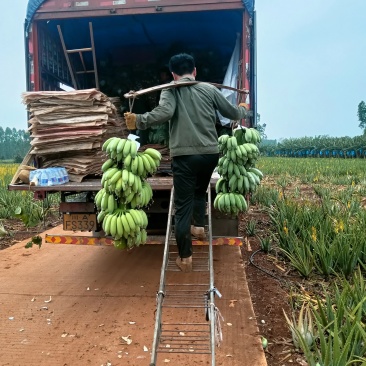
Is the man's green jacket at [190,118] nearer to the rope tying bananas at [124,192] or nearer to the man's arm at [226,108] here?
the man's arm at [226,108]

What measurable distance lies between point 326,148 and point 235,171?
4273cm

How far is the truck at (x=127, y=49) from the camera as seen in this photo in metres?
4.36

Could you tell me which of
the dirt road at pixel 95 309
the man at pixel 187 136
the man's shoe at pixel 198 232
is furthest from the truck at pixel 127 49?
the dirt road at pixel 95 309

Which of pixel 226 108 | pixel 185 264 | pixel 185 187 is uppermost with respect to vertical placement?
pixel 226 108

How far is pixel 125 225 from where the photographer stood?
10.3ft

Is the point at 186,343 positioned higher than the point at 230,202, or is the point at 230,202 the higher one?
the point at 230,202

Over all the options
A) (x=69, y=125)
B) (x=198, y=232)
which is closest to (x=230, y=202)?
(x=198, y=232)

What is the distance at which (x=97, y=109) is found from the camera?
15.0 ft

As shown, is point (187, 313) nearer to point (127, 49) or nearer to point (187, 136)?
point (187, 136)

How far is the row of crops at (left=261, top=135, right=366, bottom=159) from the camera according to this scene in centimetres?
3925

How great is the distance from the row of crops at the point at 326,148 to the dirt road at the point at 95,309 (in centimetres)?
3565

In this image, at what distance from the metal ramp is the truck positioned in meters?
0.54

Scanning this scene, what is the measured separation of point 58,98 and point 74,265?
2.12 metres

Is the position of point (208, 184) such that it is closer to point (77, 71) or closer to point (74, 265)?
point (74, 265)
